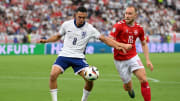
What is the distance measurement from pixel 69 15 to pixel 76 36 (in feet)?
83.6

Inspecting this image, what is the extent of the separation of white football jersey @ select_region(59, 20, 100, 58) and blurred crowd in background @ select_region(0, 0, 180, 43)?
70.2ft

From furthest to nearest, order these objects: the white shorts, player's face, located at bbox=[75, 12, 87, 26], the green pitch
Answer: the green pitch < the white shorts < player's face, located at bbox=[75, 12, 87, 26]

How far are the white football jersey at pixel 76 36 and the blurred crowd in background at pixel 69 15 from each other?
2139cm

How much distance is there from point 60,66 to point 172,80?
712 cm

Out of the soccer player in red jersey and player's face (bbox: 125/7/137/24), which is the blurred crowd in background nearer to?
the soccer player in red jersey

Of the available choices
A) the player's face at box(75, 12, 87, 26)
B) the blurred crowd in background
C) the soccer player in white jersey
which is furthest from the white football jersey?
the blurred crowd in background

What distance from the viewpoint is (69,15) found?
34.0 meters

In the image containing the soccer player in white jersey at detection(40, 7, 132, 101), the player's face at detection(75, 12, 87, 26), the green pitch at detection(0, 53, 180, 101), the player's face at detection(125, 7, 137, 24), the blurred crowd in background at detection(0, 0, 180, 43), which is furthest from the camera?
the blurred crowd in background at detection(0, 0, 180, 43)

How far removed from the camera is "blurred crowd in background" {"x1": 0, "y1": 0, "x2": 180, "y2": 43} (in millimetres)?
31173

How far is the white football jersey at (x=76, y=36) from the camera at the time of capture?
8664 mm

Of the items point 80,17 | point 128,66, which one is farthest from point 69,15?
point 80,17

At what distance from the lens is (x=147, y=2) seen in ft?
130

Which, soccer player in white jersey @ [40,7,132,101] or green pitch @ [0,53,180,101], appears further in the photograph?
green pitch @ [0,53,180,101]

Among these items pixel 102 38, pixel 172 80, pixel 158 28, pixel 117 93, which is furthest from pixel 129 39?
pixel 158 28
